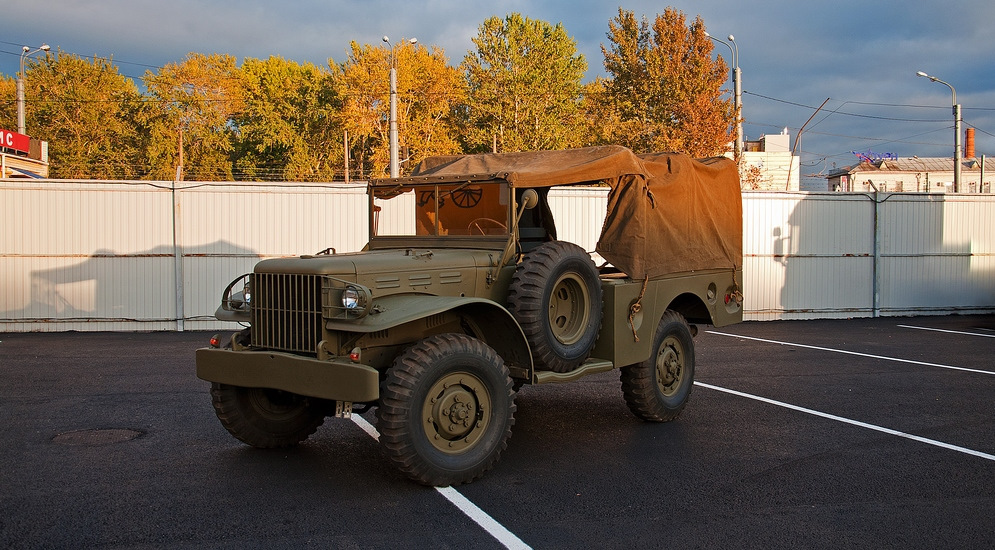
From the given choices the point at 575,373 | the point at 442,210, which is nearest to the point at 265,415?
the point at 442,210

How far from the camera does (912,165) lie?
78750 mm

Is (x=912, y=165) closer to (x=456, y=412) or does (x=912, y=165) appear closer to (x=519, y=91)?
(x=519, y=91)

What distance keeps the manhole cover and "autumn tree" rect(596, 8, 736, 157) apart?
25.8m

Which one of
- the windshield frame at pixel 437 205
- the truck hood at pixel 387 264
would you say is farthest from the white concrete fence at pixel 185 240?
the truck hood at pixel 387 264

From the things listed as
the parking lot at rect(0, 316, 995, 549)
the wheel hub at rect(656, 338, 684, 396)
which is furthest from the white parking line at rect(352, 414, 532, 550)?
the wheel hub at rect(656, 338, 684, 396)

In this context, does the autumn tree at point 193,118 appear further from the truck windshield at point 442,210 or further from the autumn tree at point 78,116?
the truck windshield at point 442,210

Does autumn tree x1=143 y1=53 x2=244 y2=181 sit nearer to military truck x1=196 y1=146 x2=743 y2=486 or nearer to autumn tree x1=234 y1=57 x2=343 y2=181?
autumn tree x1=234 y1=57 x2=343 y2=181

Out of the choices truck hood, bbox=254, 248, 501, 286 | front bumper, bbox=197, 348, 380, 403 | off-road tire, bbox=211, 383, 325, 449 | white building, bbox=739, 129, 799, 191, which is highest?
white building, bbox=739, 129, 799, 191

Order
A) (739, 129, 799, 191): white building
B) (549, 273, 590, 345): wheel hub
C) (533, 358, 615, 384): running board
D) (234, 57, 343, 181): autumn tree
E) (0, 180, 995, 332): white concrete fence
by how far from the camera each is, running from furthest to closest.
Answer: (234, 57, 343, 181): autumn tree → (739, 129, 799, 191): white building → (0, 180, 995, 332): white concrete fence → (549, 273, 590, 345): wheel hub → (533, 358, 615, 384): running board

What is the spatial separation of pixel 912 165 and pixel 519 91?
1998 inches

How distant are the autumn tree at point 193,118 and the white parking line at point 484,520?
159 feet

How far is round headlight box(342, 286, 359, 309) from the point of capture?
5.09m

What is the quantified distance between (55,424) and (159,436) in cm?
114

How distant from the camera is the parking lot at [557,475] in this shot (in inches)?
176
